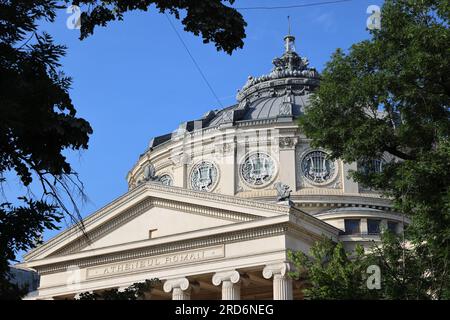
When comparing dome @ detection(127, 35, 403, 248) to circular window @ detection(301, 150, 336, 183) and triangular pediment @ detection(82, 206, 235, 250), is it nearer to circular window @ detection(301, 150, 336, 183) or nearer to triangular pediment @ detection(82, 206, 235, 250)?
circular window @ detection(301, 150, 336, 183)

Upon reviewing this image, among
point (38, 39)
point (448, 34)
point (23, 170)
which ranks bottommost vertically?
point (23, 170)

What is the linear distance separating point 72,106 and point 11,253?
2132mm

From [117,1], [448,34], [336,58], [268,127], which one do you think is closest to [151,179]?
[268,127]

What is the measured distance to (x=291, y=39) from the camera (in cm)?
7619

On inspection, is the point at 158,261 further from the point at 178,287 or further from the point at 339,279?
the point at 339,279

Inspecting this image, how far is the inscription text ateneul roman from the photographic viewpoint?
4581 cm

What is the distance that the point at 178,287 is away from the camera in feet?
151

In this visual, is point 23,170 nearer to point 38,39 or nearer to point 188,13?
point 38,39

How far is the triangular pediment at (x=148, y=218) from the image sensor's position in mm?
46844

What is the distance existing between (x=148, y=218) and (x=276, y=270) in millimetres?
9582

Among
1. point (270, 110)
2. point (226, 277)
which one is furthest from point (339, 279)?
point (270, 110)

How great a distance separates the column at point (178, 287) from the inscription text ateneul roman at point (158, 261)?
3.65ft

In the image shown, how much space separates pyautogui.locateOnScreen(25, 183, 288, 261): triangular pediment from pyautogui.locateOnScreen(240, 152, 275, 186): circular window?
545 inches

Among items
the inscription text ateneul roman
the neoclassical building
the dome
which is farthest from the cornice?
the dome
